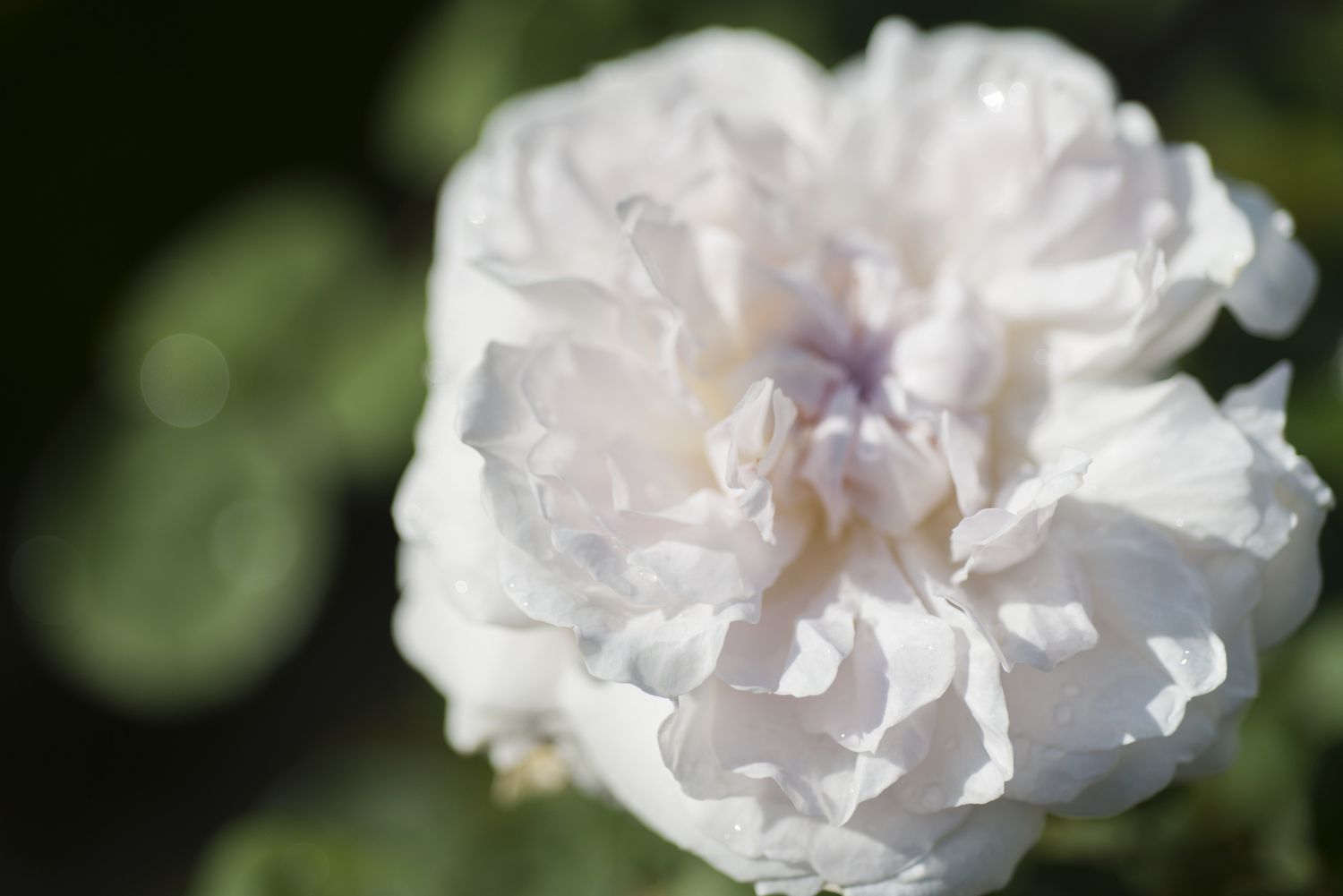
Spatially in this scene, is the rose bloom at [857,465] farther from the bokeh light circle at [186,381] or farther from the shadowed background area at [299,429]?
the bokeh light circle at [186,381]

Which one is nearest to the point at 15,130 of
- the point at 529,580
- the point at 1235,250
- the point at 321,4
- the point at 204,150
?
the point at 204,150

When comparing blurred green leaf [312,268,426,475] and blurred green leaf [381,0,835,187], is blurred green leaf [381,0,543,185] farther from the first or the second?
blurred green leaf [312,268,426,475]

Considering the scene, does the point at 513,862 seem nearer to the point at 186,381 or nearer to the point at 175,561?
the point at 175,561

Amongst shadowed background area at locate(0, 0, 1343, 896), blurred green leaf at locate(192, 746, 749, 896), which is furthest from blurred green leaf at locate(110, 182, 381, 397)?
blurred green leaf at locate(192, 746, 749, 896)

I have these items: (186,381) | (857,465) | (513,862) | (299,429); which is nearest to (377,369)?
(299,429)

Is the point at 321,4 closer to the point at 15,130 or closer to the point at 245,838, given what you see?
the point at 15,130
